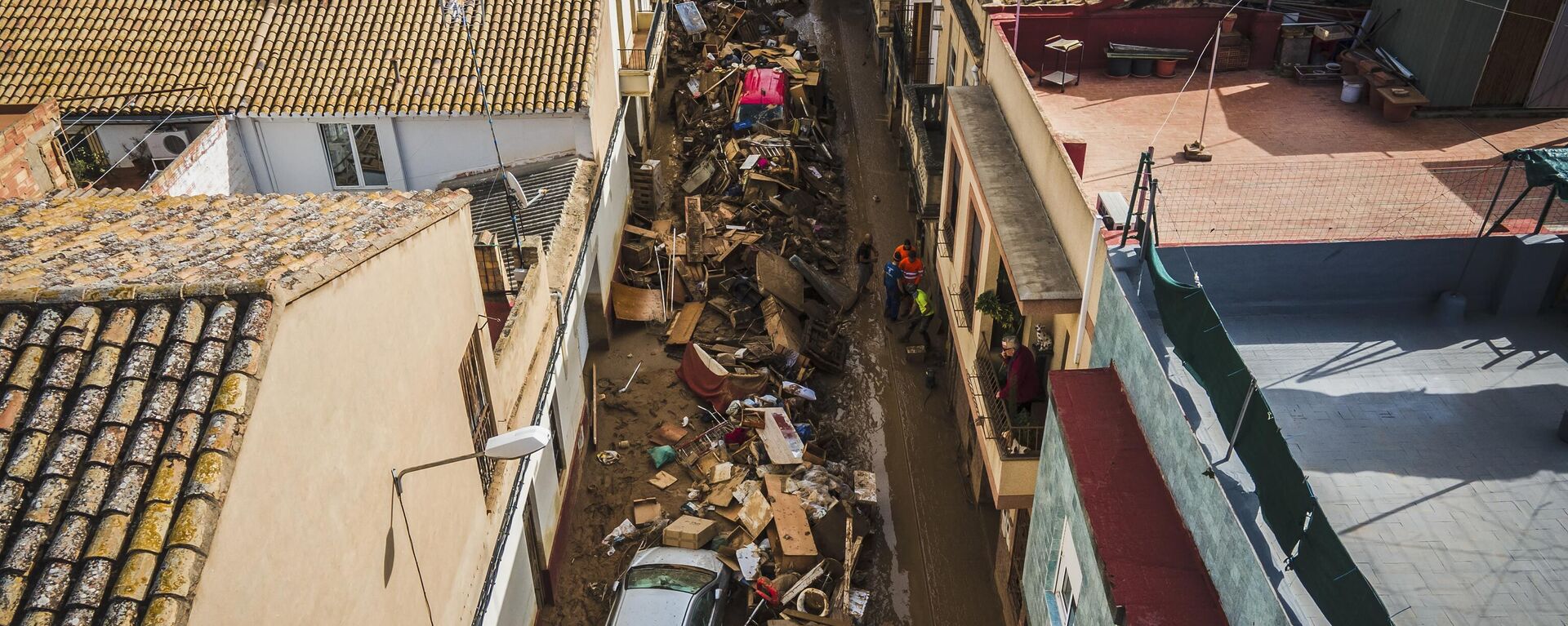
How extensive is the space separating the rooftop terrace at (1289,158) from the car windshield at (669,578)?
24.7 ft

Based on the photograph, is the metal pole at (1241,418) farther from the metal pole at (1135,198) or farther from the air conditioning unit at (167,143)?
the air conditioning unit at (167,143)

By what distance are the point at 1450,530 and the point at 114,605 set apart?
898 cm

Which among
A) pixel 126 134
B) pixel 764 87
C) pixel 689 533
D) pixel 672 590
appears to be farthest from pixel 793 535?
pixel 764 87

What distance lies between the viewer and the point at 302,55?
855 inches

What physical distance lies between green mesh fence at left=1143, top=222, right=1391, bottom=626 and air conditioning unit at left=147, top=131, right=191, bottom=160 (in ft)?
63.0

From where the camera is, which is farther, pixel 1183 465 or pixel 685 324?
pixel 685 324

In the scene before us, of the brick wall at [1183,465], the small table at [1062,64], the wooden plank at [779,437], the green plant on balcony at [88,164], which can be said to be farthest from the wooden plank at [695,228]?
the brick wall at [1183,465]

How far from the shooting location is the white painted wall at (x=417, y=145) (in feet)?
70.0

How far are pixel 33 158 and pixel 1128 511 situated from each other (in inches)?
650

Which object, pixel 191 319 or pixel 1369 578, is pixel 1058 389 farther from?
pixel 191 319

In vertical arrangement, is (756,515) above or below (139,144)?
below

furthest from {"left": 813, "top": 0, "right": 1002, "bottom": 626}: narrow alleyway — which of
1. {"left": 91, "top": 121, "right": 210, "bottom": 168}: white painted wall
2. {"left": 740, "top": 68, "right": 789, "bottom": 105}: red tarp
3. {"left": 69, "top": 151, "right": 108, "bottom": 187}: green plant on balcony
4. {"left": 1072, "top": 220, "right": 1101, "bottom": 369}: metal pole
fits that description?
{"left": 69, "top": 151, "right": 108, "bottom": 187}: green plant on balcony

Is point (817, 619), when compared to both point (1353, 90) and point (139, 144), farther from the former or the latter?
point (139, 144)

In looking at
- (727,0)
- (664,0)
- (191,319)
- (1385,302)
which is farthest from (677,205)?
(191,319)
